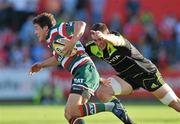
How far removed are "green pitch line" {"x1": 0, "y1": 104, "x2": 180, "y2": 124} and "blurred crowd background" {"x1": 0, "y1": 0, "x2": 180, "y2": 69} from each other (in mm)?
3614

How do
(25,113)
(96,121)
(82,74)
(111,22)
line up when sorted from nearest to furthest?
(82,74) < (96,121) < (25,113) < (111,22)

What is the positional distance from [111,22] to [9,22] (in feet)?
11.9

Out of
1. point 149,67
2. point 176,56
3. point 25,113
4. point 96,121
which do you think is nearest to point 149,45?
point 176,56

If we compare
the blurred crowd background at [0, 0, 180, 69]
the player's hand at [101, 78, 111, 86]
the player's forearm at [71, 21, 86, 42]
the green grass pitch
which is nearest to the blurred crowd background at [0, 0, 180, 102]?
the blurred crowd background at [0, 0, 180, 69]

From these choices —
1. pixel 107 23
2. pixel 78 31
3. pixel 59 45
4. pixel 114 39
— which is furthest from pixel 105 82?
pixel 107 23

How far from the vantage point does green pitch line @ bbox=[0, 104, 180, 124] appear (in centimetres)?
1499

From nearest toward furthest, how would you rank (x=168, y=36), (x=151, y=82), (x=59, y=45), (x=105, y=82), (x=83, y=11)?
(x=59, y=45) → (x=105, y=82) → (x=151, y=82) → (x=168, y=36) → (x=83, y=11)

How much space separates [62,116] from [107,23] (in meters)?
9.24

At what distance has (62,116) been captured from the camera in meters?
16.8

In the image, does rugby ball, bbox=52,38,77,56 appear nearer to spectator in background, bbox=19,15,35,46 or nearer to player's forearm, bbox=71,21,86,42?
player's forearm, bbox=71,21,86,42

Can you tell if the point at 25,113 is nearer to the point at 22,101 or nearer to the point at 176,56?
the point at 22,101

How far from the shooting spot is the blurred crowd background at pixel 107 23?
79.9 feet

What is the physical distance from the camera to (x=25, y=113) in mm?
18000

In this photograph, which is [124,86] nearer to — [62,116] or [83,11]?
[62,116]
